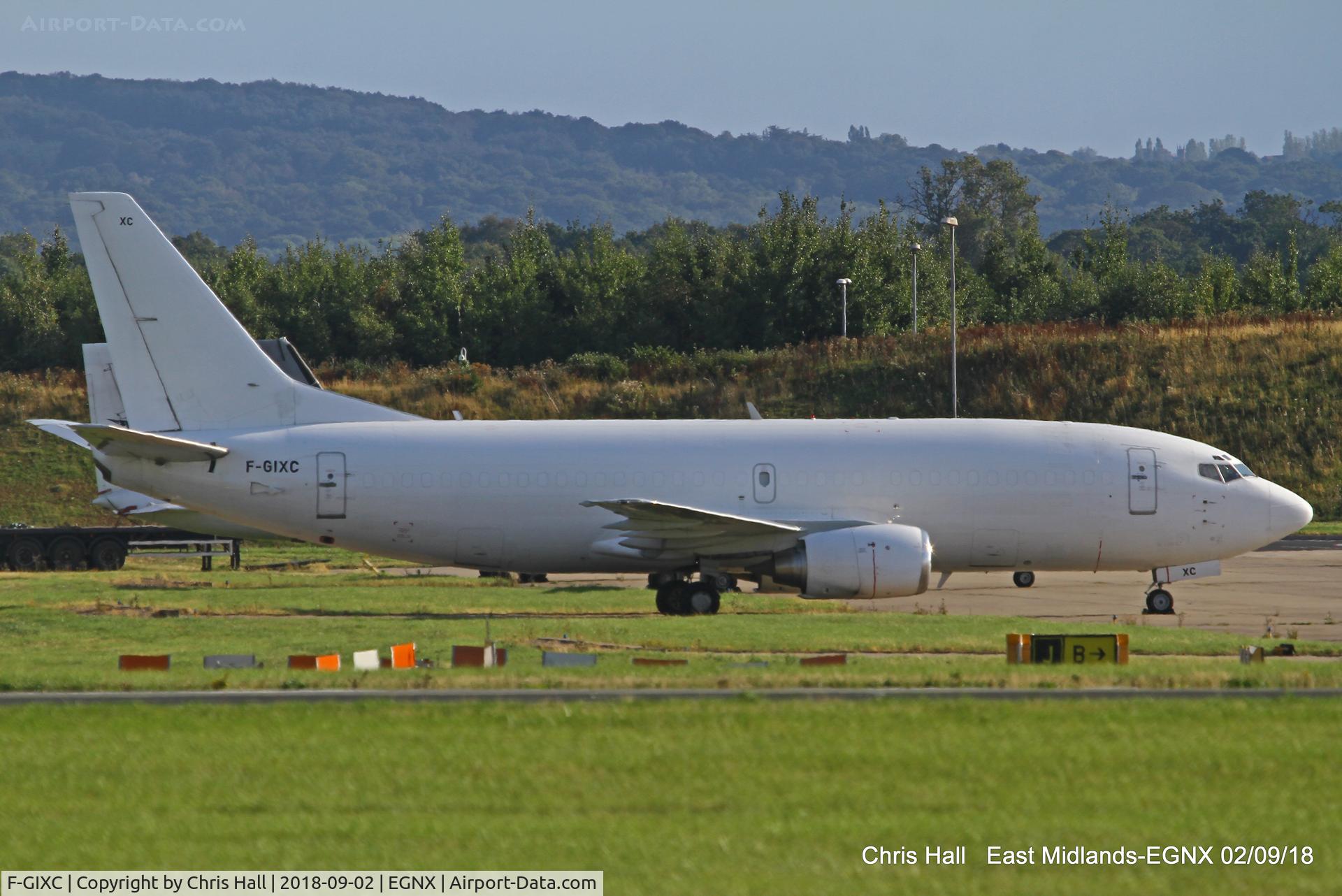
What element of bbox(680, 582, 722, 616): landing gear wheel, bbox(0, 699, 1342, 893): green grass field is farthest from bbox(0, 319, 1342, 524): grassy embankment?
bbox(0, 699, 1342, 893): green grass field

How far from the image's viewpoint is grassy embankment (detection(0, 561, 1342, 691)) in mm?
18047

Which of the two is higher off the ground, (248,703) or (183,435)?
(183,435)

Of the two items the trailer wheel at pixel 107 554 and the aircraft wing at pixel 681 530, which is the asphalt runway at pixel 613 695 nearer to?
the aircraft wing at pixel 681 530

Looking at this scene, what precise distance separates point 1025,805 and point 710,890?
3101mm

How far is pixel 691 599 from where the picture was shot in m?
30.3

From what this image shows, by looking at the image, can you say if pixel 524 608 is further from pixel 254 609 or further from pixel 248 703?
pixel 248 703

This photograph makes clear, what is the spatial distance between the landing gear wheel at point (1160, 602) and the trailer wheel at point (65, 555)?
31.5m

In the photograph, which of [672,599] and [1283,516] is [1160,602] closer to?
[1283,516]

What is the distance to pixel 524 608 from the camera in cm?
3089

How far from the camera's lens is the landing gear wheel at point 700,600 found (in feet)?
99.3

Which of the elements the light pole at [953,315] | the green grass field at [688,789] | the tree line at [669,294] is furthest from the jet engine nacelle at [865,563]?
the tree line at [669,294]

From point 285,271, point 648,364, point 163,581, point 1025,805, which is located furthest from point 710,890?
point 285,271

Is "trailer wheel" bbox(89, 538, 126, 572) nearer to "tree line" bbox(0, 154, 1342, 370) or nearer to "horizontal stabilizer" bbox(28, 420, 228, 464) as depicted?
"horizontal stabilizer" bbox(28, 420, 228, 464)

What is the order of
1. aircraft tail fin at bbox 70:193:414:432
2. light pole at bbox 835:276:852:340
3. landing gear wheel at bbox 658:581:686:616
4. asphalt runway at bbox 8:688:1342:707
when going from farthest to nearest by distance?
light pole at bbox 835:276:852:340 < landing gear wheel at bbox 658:581:686:616 < aircraft tail fin at bbox 70:193:414:432 < asphalt runway at bbox 8:688:1342:707
